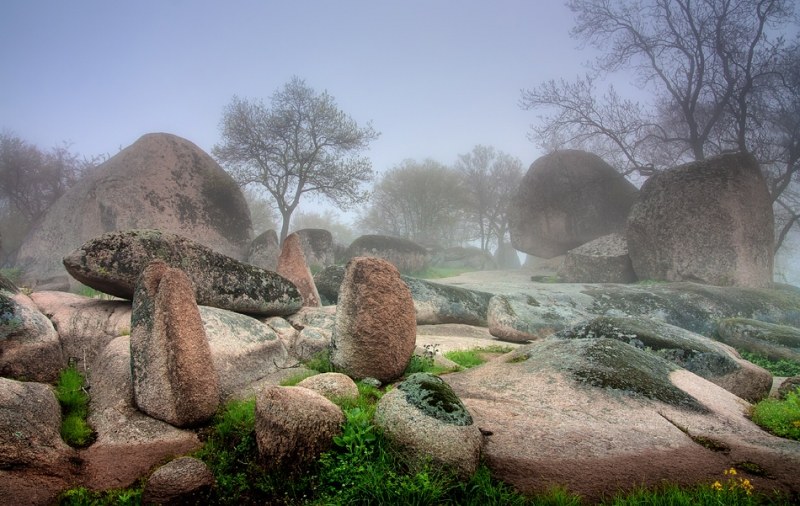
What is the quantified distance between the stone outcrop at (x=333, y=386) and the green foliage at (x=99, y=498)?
6.40 feet

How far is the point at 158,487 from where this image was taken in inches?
151

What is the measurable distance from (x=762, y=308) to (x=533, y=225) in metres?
14.2

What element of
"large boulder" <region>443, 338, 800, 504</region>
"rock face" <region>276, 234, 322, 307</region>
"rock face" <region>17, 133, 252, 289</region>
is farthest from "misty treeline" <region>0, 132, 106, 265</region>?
"large boulder" <region>443, 338, 800, 504</region>

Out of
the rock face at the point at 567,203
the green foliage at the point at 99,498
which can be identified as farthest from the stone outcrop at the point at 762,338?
the green foliage at the point at 99,498

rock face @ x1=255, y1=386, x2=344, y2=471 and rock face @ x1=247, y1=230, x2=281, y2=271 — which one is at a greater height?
rock face @ x1=247, y1=230, x2=281, y2=271

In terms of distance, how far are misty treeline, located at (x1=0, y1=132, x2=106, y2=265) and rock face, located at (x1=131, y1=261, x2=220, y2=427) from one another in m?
30.5

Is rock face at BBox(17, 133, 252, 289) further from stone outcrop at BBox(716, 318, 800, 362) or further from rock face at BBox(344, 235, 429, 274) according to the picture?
stone outcrop at BBox(716, 318, 800, 362)

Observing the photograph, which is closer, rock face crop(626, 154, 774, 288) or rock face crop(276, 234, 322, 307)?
rock face crop(276, 234, 322, 307)

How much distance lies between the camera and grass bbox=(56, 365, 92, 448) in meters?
4.67

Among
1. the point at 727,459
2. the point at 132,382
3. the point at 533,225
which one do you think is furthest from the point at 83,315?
the point at 533,225

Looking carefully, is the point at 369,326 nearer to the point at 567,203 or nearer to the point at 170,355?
the point at 170,355

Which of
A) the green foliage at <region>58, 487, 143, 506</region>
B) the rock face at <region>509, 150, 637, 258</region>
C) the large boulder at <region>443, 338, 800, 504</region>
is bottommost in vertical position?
the green foliage at <region>58, 487, 143, 506</region>

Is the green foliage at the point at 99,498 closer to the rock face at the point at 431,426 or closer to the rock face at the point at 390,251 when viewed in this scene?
the rock face at the point at 431,426

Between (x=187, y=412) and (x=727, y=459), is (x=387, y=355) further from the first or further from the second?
(x=727, y=459)
